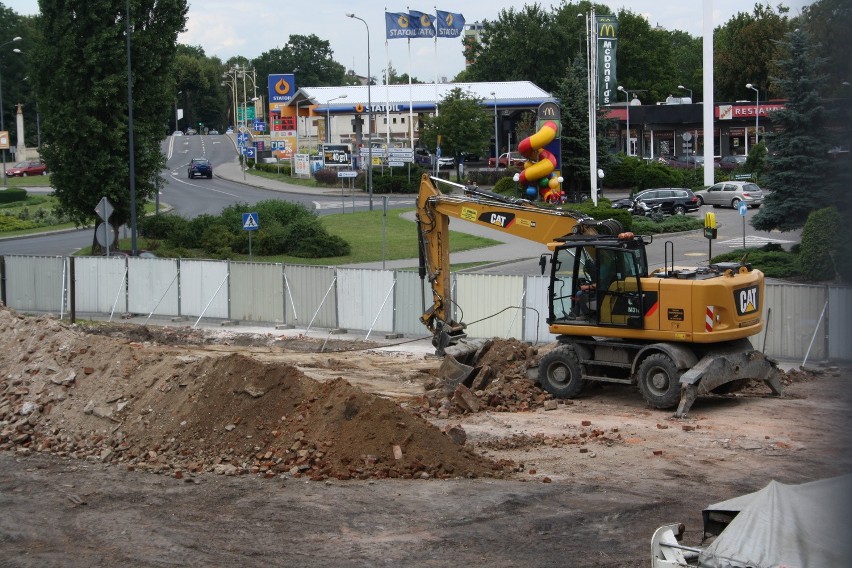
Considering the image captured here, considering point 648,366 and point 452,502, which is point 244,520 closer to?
point 452,502

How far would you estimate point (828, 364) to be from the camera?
2044 centimetres

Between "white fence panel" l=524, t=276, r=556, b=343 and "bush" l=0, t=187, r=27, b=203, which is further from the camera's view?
"bush" l=0, t=187, r=27, b=203

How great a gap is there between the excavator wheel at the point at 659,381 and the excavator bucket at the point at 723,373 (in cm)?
24

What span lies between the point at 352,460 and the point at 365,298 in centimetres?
1224

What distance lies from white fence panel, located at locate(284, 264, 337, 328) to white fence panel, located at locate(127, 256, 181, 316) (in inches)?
160

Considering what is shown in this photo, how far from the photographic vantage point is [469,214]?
19.4 meters

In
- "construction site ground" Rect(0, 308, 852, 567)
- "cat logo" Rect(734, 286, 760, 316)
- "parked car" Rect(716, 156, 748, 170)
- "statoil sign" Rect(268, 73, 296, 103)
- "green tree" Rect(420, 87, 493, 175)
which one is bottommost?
"construction site ground" Rect(0, 308, 852, 567)

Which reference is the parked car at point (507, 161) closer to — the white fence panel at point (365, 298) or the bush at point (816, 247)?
the bush at point (816, 247)

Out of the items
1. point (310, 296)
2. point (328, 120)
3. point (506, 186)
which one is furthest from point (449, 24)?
point (310, 296)

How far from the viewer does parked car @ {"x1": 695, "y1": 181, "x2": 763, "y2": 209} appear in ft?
168

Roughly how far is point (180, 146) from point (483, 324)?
94945 millimetres

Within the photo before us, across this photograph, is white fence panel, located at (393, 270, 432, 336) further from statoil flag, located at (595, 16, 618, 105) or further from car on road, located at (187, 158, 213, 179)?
car on road, located at (187, 158, 213, 179)

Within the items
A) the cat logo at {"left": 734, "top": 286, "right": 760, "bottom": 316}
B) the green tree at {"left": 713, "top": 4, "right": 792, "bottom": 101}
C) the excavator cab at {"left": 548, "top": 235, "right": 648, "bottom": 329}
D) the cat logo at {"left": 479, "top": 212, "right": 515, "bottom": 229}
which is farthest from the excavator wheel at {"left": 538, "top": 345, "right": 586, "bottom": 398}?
the green tree at {"left": 713, "top": 4, "right": 792, "bottom": 101}

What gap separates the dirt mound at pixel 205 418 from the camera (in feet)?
46.9
